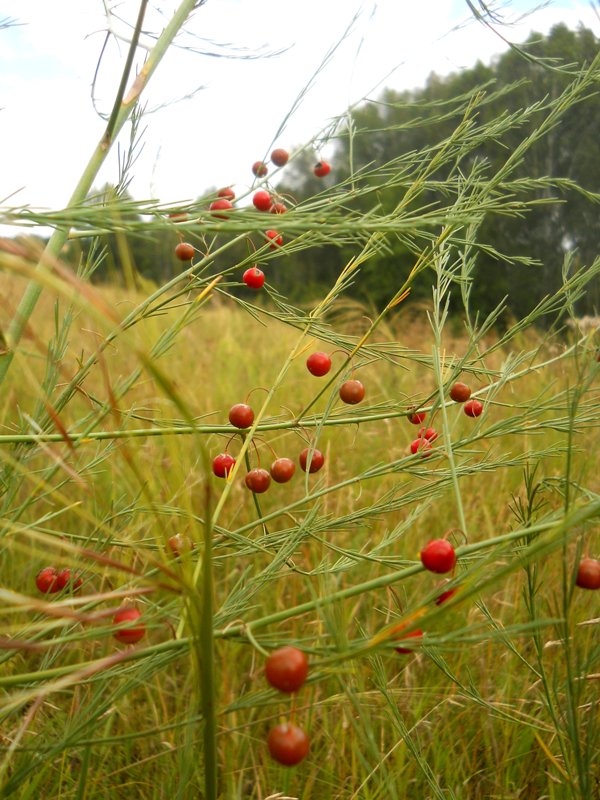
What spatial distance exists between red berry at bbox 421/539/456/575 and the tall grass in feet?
0.07

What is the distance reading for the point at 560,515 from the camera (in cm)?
47

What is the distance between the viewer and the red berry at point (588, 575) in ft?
1.55

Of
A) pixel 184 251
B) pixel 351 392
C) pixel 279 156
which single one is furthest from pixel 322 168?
pixel 351 392

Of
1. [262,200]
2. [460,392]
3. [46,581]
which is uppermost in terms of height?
[262,200]

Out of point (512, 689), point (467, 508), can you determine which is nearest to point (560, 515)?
point (512, 689)

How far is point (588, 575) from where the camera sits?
47cm

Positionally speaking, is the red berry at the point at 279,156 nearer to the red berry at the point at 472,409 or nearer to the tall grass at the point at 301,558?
the tall grass at the point at 301,558

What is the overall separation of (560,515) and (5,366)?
582 mm

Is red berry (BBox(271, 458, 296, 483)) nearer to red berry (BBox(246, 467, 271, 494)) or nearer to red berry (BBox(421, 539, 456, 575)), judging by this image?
red berry (BBox(246, 467, 271, 494))

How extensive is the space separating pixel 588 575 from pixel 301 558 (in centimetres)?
116

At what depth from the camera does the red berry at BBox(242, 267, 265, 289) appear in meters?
0.88

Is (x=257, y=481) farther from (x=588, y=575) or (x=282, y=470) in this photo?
(x=588, y=575)

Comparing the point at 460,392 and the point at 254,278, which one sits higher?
the point at 254,278

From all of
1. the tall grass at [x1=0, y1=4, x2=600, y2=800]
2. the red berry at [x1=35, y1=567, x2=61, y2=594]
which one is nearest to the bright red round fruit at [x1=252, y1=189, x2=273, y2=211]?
the tall grass at [x1=0, y1=4, x2=600, y2=800]
